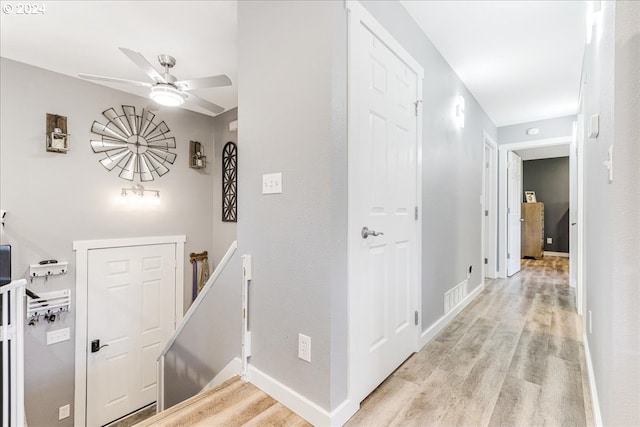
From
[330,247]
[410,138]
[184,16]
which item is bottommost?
[330,247]

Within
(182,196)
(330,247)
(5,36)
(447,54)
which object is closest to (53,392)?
(182,196)

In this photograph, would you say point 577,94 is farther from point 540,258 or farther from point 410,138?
point 540,258

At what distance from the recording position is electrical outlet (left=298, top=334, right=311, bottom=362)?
1530 millimetres

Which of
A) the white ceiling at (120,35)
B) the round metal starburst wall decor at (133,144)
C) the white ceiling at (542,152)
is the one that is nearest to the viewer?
the white ceiling at (120,35)

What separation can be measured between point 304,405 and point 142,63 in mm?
2421

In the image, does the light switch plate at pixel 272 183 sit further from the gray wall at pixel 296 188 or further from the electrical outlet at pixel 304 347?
the electrical outlet at pixel 304 347

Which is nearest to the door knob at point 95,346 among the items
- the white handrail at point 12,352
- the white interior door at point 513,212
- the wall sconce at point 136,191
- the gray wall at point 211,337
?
the gray wall at point 211,337

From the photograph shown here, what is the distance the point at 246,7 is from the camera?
1931mm

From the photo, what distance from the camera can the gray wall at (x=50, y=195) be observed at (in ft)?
9.20

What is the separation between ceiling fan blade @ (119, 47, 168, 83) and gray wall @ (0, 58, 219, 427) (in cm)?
161

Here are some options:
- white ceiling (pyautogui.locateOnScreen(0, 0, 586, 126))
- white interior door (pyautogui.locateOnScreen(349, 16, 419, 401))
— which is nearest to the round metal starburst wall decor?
white ceiling (pyautogui.locateOnScreen(0, 0, 586, 126))

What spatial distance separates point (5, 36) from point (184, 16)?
5.15 feet

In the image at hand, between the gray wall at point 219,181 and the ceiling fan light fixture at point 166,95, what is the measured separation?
1.77 metres

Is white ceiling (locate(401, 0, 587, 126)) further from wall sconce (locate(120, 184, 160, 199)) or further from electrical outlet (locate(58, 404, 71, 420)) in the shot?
electrical outlet (locate(58, 404, 71, 420))
